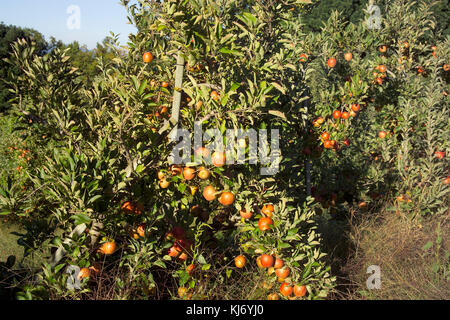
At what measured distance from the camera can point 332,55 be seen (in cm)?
446

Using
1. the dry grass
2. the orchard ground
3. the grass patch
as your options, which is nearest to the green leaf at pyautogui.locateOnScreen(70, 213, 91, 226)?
the orchard ground

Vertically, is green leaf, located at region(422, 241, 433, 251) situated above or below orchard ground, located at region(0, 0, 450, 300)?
below

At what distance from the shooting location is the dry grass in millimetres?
3760

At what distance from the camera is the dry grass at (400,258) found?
3760 millimetres

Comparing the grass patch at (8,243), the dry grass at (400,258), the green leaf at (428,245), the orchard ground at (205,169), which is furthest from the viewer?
the grass patch at (8,243)

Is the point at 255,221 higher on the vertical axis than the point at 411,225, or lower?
higher

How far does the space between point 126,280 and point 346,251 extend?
3227mm

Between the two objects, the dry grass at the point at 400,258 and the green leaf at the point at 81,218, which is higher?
the green leaf at the point at 81,218

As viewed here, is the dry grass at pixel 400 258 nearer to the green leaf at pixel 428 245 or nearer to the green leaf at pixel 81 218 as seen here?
the green leaf at pixel 428 245

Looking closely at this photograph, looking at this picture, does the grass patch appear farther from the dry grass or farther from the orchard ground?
the dry grass

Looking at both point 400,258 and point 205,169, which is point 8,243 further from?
point 400,258

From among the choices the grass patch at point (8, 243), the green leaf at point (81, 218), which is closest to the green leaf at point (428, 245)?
the green leaf at point (81, 218)

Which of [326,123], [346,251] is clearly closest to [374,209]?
[346,251]
